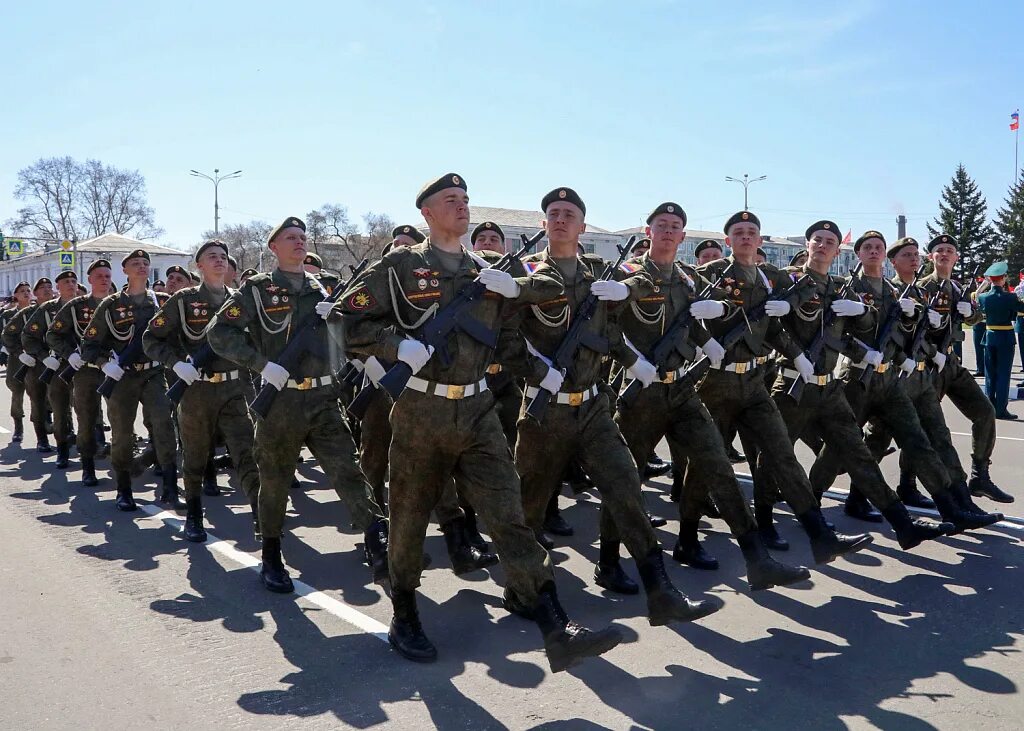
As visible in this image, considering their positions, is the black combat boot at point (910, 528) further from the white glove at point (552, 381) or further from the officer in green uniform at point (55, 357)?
the officer in green uniform at point (55, 357)

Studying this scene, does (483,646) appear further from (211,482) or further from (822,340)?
(211,482)

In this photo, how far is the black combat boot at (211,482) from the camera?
838cm

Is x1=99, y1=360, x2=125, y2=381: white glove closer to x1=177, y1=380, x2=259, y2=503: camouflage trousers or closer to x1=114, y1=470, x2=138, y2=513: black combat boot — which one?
x1=114, y1=470, x2=138, y2=513: black combat boot

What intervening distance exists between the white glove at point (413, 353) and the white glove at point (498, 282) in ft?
1.36

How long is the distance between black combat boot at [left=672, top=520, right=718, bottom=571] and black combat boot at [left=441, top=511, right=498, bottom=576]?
45.5 inches

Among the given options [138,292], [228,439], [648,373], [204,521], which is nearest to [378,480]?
[228,439]

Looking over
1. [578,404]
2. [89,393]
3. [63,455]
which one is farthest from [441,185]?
[63,455]

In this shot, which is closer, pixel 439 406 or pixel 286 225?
pixel 439 406

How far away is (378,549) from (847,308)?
11.5 ft

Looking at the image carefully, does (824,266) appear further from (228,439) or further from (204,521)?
(204,521)

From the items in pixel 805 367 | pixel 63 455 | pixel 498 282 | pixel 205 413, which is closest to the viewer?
pixel 498 282

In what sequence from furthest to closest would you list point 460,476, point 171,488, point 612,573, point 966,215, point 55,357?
point 966,215 → point 55,357 → point 171,488 → point 612,573 → point 460,476

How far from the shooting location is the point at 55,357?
1048cm

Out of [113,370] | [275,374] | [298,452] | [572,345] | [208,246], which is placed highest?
[208,246]
